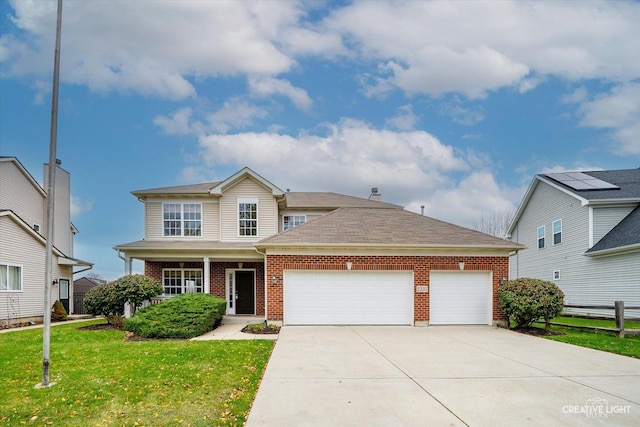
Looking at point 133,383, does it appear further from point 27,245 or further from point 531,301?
point 27,245

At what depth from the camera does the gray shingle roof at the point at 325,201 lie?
20.6 meters

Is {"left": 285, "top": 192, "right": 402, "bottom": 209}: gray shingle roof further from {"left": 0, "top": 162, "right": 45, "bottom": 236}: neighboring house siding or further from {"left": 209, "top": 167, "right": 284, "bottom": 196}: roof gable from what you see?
{"left": 0, "top": 162, "right": 45, "bottom": 236}: neighboring house siding

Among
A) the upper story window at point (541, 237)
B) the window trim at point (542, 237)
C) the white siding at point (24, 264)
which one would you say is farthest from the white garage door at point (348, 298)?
the upper story window at point (541, 237)

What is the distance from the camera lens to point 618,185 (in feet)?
65.8

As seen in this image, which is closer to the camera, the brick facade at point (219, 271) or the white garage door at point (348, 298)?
the white garage door at point (348, 298)

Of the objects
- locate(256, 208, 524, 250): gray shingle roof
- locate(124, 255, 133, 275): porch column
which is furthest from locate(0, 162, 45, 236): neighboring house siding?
locate(256, 208, 524, 250): gray shingle roof

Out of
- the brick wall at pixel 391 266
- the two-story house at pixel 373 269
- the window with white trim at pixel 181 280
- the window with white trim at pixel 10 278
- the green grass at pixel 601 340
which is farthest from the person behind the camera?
the window with white trim at pixel 181 280

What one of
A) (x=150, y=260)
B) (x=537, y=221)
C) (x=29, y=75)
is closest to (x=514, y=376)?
(x=150, y=260)

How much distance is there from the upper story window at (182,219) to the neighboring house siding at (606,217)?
676 inches

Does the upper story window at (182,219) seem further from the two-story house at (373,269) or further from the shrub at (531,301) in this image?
the shrub at (531,301)

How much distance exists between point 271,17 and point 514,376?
12490 mm

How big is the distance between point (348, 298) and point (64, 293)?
1519 centimetres

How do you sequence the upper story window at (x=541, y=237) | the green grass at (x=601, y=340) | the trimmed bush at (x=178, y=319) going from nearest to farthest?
the green grass at (x=601, y=340), the trimmed bush at (x=178, y=319), the upper story window at (x=541, y=237)

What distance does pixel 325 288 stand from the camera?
1445 centimetres
